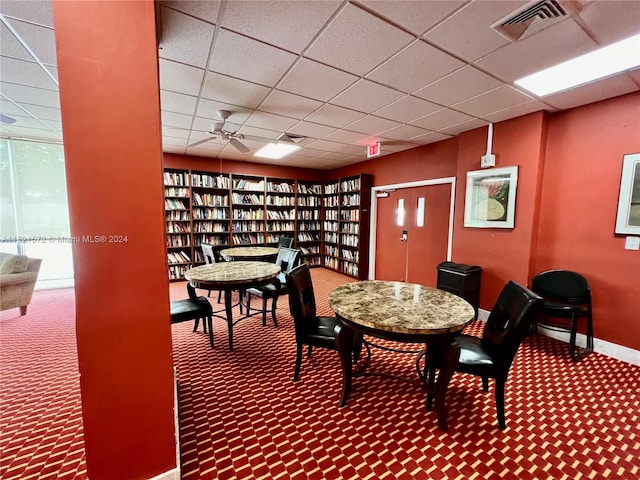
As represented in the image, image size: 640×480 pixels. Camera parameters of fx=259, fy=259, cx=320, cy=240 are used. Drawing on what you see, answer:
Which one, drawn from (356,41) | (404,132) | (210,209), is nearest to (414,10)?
(356,41)

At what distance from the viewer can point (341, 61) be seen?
6.41ft

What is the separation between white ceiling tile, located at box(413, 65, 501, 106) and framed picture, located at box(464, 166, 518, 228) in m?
1.13

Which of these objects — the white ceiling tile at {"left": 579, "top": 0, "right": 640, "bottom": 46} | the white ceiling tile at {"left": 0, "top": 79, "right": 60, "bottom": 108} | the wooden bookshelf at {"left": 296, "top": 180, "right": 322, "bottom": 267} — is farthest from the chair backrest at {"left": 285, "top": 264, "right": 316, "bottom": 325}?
the wooden bookshelf at {"left": 296, "top": 180, "right": 322, "bottom": 267}

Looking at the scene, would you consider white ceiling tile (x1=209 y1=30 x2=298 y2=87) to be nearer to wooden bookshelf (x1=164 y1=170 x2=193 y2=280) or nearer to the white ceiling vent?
the white ceiling vent

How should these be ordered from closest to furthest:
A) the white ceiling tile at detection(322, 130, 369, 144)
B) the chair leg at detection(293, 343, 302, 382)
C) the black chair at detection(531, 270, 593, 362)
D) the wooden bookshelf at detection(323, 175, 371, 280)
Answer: the chair leg at detection(293, 343, 302, 382) → the black chair at detection(531, 270, 593, 362) → the white ceiling tile at detection(322, 130, 369, 144) → the wooden bookshelf at detection(323, 175, 371, 280)

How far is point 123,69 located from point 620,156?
12.8 feet

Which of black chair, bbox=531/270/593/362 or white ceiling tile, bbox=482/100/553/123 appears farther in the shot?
white ceiling tile, bbox=482/100/553/123

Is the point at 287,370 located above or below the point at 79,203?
below

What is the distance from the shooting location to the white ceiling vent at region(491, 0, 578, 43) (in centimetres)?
141

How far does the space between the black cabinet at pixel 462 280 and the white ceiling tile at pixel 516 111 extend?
1.80 metres

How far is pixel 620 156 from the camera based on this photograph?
2438mm

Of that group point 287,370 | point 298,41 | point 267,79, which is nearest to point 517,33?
point 298,41

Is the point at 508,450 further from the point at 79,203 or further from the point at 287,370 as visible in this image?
the point at 79,203

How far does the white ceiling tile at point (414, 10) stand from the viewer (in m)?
1.41
